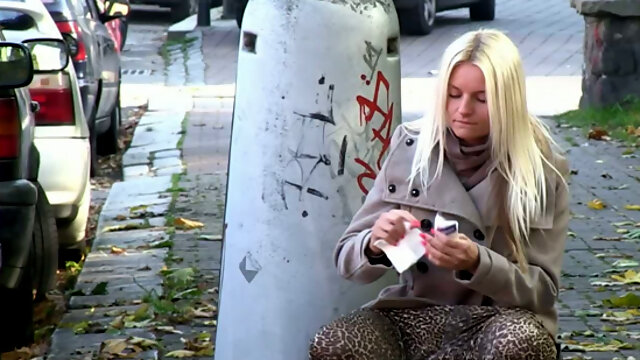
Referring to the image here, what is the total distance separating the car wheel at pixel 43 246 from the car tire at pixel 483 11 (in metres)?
14.7

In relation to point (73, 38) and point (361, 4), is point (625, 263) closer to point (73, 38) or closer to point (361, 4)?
point (361, 4)

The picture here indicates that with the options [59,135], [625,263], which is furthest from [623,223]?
[59,135]

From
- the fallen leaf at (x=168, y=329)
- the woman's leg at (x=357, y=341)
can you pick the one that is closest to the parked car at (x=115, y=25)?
the fallen leaf at (x=168, y=329)

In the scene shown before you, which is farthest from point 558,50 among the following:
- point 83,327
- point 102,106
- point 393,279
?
point 393,279

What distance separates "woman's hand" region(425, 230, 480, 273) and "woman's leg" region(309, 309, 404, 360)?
11.0 inches

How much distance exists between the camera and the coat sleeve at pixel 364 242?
3.65 metres

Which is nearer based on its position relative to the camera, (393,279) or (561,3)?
(393,279)

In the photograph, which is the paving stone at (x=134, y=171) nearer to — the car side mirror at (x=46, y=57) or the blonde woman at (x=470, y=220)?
the car side mirror at (x=46, y=57)

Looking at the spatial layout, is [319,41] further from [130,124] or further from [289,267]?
[130,124]

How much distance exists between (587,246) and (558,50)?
984cm

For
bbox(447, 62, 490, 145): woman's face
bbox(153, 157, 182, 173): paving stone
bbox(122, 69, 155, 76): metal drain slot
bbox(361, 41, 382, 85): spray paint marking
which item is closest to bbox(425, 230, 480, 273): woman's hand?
bbox(447, 62, 490, 145): woman's face

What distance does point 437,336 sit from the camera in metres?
3.65

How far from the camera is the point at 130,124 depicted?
42.0ft

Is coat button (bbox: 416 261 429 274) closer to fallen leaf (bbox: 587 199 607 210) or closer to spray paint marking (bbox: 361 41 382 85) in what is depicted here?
spray paint marking (bbox: 361 41 382 85)
